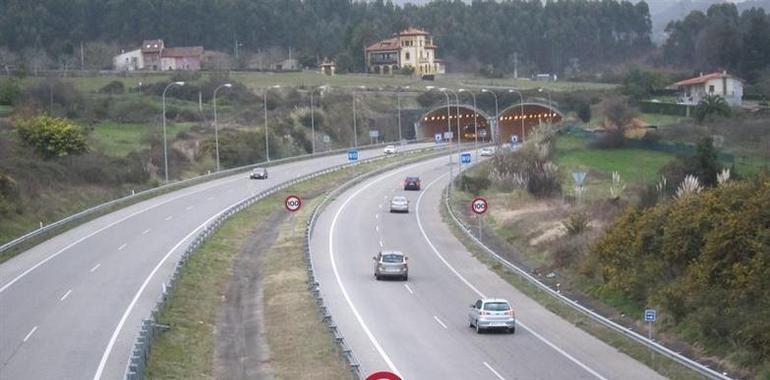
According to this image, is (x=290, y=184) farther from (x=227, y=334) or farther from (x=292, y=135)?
(x=227, y=334)

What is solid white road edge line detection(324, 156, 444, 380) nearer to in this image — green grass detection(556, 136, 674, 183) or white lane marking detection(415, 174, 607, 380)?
white lane marking detection(415, 174, 607, 380)

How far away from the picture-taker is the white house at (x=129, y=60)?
177 meters

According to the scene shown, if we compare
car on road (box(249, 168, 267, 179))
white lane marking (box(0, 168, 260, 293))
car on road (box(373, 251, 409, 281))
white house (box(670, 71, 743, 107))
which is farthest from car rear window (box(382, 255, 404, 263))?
white house (box(670, 71, 743, 107))

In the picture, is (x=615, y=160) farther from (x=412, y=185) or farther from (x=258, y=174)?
(x=258, y=174)

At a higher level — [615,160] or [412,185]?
[615,160]

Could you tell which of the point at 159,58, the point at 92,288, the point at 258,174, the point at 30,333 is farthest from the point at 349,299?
the point at 159,58

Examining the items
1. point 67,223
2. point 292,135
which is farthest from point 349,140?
point 67,223

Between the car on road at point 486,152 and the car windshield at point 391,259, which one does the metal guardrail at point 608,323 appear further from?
the car on road at point 486,152

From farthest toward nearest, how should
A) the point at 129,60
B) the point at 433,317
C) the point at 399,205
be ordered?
1. the point at 129,60
2. the point at 399,205
3. the point at 433,317

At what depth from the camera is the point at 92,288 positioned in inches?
1639

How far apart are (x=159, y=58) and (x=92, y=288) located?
14046 centimetres

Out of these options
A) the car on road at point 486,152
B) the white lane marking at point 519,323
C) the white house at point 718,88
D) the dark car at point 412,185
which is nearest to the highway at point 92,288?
the white lane marking at point 519,323

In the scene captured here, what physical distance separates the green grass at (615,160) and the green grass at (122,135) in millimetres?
31518

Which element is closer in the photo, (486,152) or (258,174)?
(258,174)
